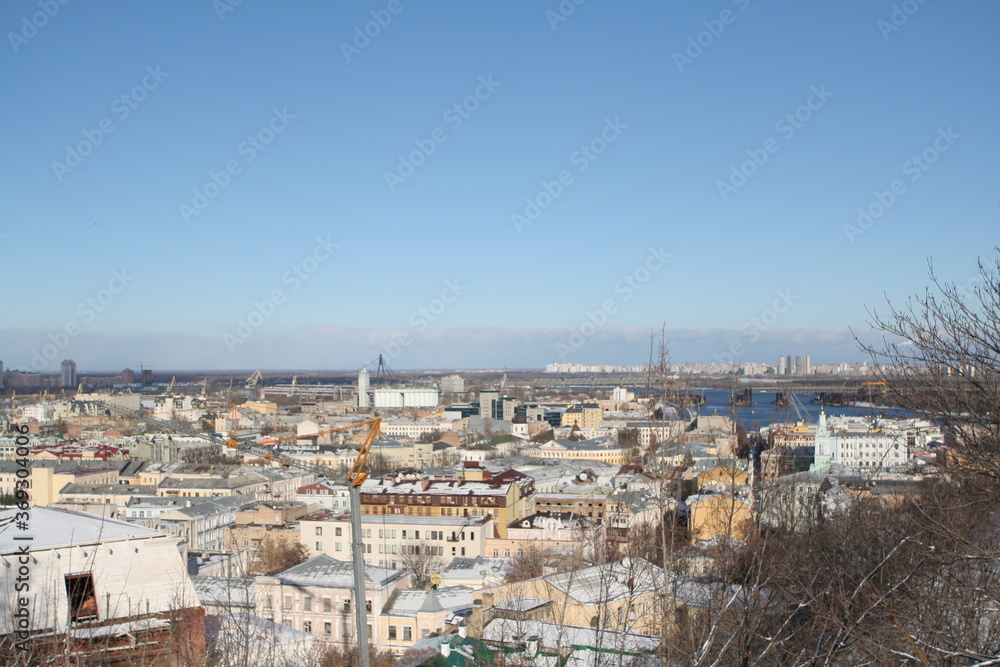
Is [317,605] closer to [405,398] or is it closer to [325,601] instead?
[325,601]

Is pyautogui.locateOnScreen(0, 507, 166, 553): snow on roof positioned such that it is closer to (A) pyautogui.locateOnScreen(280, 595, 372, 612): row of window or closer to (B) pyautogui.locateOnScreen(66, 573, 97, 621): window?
(B) pyautogui.locateOnScreen(66, 573, 97, 621): window

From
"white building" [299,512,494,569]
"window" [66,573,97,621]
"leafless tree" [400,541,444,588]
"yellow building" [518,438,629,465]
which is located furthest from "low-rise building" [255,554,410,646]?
"yellow building" [518,438,629,465]

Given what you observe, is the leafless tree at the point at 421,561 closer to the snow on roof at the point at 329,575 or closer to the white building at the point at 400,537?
the white building at the point at 400,537

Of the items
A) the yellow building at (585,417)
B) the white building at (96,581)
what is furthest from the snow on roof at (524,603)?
the yellow building at (585,417)

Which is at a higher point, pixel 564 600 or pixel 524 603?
pixel 564 600

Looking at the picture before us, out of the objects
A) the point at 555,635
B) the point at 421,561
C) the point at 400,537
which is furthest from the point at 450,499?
the point at 555,635
